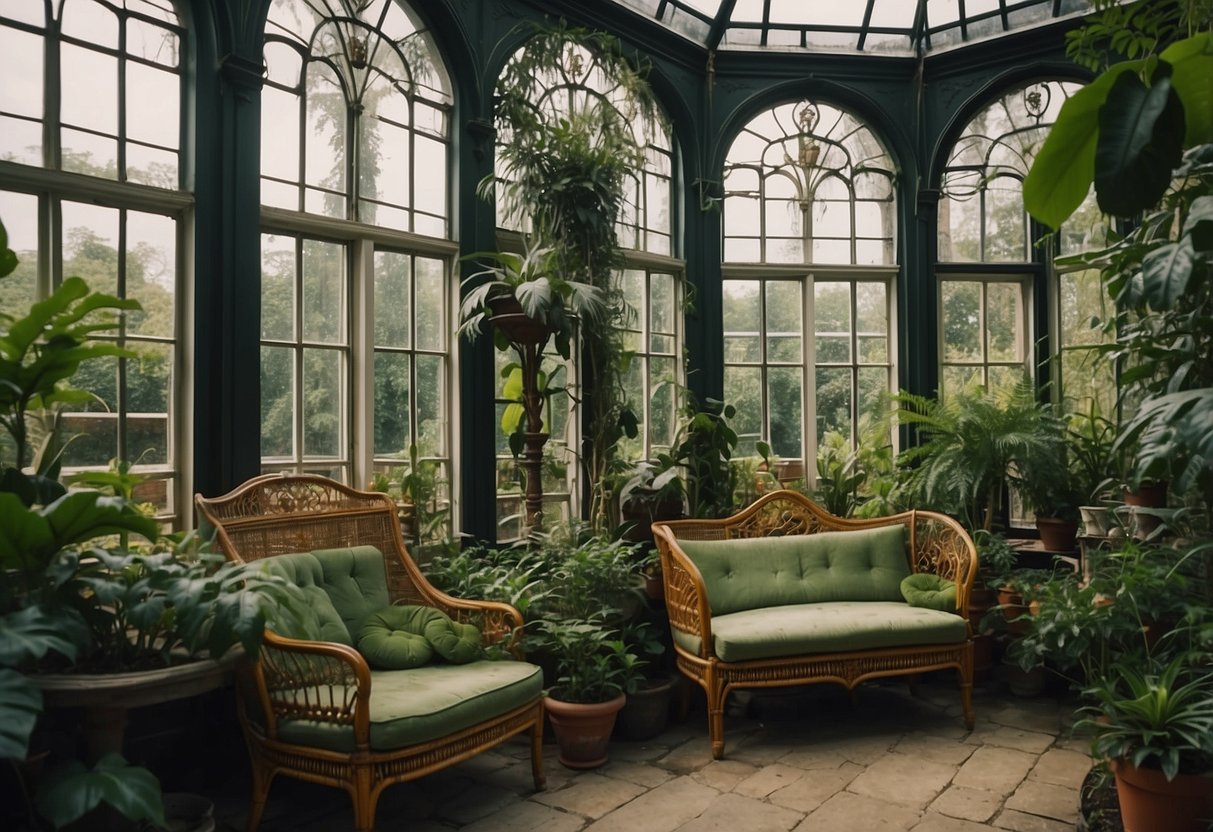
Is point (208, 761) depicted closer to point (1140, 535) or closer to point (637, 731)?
point (637, 731)

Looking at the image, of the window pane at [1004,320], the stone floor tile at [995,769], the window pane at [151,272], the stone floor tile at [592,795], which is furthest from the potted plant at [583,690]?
the window pane at [1004,320]

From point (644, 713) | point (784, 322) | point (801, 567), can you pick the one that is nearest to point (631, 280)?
point (784, 322)

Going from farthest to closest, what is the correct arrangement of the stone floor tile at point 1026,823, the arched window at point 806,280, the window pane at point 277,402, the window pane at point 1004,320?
the window pane at point 1004,320 → the arched window at point 806,280 → the window pane at point 277,402 → the stone floor tile at point 1026,823

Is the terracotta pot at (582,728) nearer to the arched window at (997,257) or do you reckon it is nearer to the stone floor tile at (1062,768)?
the stone floor tile at (1062,768)

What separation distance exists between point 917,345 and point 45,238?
16.2 feet

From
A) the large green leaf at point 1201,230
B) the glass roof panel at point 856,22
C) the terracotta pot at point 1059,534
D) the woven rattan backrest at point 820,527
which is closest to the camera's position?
the large green leaf at point 1201,230

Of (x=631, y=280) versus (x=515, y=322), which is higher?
(x=631, y=280)

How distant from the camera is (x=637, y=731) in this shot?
414 centimetres

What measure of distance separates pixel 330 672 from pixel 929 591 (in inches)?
115

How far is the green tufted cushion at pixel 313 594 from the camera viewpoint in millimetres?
3357

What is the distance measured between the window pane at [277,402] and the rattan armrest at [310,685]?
3.81 feet

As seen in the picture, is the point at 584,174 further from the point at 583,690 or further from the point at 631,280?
the point at 583,690

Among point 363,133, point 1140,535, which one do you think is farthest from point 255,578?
point 1140,535

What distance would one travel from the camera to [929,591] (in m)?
4.60
